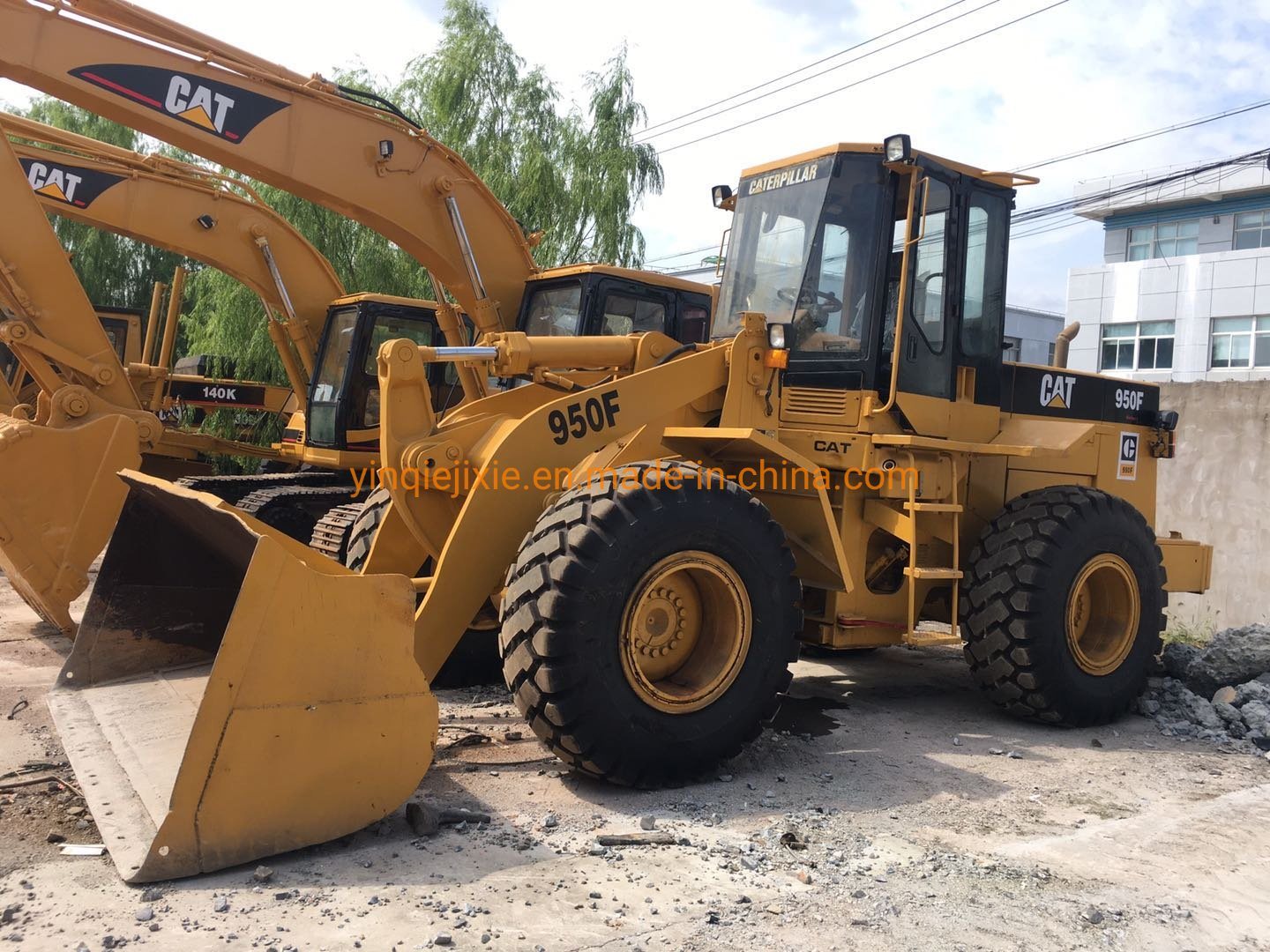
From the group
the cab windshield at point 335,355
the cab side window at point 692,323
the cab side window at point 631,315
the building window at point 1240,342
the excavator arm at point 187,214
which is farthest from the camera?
the building window at point 1240,342

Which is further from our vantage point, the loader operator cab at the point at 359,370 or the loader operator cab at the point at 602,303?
the loader operator cab at the point at 359,370

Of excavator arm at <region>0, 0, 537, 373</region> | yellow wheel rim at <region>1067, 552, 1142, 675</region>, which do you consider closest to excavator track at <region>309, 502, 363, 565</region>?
excavator arm at <region>0, 0, 537, 373</region>

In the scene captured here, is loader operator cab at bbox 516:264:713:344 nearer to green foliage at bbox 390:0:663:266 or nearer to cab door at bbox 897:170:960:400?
cab door at bbox 897:170:960:400

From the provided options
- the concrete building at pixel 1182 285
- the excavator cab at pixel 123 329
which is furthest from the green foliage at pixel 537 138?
the concrete building at pixel 1182 285

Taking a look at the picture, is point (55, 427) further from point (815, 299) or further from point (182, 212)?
point (815, 299)

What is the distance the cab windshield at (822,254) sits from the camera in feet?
18.7

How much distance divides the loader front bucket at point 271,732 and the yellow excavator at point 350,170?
1.50 meters

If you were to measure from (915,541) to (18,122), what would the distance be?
25.5ft

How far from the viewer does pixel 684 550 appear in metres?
4.45

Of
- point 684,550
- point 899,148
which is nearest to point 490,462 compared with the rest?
point 684,550

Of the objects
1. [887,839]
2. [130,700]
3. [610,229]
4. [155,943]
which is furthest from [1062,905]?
[610,229]

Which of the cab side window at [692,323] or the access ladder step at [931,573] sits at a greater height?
the cab side window at [692,323]

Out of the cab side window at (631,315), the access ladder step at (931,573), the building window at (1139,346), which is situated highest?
the building window at (1139,346)

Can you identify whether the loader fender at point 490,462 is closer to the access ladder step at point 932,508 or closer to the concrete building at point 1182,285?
the access ladder step at point 932,508
